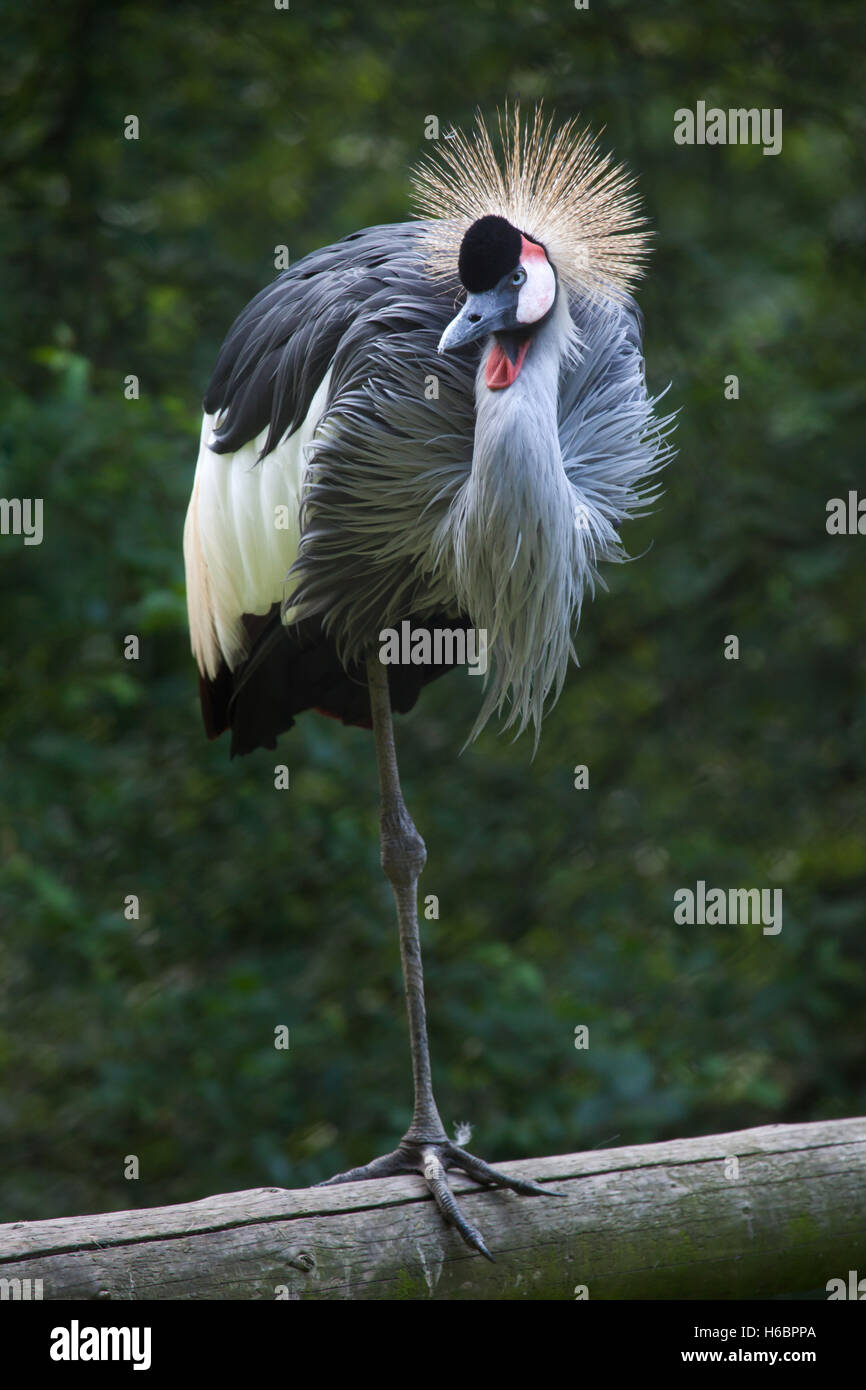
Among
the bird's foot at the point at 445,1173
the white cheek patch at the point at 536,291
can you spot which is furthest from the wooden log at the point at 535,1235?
the white cheek patch at the point at 536,291

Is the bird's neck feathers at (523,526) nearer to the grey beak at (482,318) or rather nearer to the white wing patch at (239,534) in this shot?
the grey beak at (482,318)

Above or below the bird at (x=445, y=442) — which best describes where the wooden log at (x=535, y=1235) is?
below

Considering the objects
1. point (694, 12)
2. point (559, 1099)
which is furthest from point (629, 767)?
point (694, 12)

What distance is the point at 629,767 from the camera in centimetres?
538

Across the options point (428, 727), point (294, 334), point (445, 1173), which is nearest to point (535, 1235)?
point (445, 1173)

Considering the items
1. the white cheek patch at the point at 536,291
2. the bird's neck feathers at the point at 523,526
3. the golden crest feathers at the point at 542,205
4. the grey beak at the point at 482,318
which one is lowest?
the bird's neck feathers at the point at 523,526

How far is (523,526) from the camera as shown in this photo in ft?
7.46

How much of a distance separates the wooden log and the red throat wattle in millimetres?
1272

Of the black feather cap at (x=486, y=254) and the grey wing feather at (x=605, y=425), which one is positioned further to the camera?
the grey wing feather at (x=605, y=425)

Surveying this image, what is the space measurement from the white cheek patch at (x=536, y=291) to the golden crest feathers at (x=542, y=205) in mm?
96

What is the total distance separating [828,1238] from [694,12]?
4.00m

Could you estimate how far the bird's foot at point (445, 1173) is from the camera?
2303 millimetres

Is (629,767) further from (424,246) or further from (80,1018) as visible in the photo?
(424,246)
